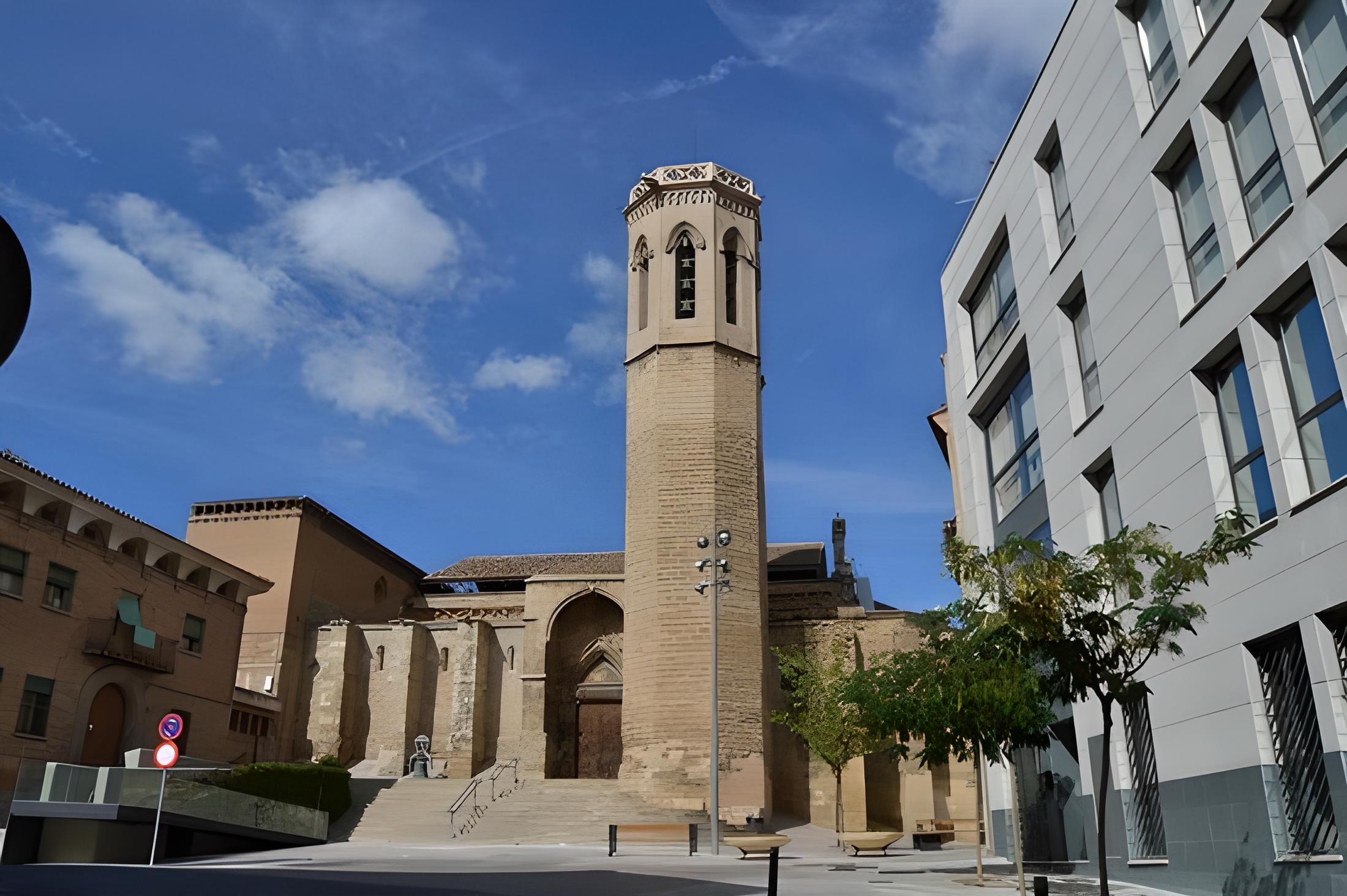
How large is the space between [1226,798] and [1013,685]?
2.62m

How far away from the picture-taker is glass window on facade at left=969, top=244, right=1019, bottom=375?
19.1 meters

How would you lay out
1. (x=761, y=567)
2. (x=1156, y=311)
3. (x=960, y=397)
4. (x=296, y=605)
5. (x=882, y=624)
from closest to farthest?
(x=1156, y=311)
(x=960, y=397)
(x=761, y=567)
(x=882, y=624)
(x=296, y=605)

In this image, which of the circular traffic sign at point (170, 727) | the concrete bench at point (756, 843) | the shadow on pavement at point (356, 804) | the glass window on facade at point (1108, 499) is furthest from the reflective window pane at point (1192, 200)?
the shadow on pavement at point (356, 804)

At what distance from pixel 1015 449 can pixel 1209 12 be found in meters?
8.11

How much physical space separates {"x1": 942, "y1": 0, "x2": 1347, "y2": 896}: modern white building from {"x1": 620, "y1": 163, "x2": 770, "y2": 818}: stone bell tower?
46.3ft

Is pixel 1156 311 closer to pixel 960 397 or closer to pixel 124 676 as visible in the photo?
pixel 960 397

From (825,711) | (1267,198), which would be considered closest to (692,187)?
(825,711)

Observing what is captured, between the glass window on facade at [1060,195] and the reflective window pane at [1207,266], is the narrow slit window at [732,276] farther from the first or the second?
the reflective window pane at [1207,266]

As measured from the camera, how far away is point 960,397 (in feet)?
70.3

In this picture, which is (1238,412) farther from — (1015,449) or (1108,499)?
(1015,449)

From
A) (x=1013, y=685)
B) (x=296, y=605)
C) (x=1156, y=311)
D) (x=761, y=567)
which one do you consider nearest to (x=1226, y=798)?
(x=1013, y=685)

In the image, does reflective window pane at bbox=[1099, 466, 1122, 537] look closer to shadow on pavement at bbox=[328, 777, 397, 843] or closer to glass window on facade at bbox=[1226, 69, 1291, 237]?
glass window on facade at bbox=[1226, 69, 1291, 237]

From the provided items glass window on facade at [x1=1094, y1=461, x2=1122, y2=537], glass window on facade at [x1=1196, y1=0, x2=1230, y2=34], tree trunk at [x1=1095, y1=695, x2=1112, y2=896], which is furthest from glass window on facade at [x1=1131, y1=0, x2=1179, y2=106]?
tree trunk at [x1=1095, y1=695, x2=1112, y2=896]

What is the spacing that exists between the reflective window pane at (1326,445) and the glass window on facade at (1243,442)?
53cm
